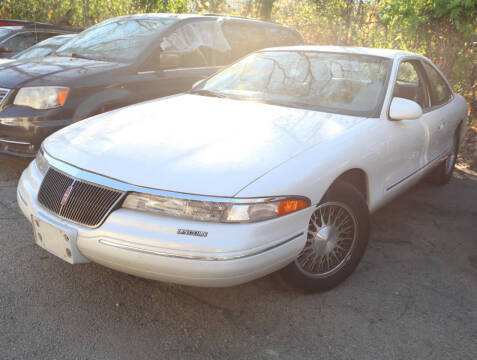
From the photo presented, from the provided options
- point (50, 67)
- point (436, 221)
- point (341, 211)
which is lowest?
point (436, 221)

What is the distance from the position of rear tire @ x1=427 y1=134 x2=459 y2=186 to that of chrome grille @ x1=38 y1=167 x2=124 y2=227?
384cm

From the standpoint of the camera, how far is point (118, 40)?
5.24 m

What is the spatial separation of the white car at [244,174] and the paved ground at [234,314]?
26cm

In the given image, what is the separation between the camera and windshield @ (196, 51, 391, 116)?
3.40m

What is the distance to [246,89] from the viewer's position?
148 inches

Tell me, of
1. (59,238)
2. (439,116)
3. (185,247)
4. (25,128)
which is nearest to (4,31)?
(25,128)

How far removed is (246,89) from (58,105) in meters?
1.80

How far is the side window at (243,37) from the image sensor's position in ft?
19.5

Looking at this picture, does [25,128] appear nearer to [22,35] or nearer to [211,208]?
[211,208]

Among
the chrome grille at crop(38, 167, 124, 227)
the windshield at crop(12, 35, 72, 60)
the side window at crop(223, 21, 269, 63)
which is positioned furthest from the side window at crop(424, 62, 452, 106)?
the windshield at crop(12, 35, 72, 60)

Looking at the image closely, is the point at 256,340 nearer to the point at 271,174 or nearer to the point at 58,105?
the point at 271,174

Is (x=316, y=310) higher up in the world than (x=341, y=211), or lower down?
lower down

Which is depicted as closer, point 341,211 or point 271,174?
point 271,174

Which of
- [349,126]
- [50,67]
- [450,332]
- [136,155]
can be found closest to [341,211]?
[349,126]
